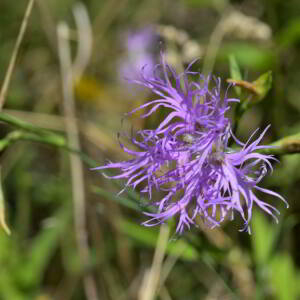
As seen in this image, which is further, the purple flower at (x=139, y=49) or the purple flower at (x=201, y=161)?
the purple flower at (x=139, y=49)

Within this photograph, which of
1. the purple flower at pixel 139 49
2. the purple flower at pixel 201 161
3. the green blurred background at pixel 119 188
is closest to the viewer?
the purple flower at pixel 201 161

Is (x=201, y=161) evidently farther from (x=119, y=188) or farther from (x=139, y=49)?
(x=139, y=49)

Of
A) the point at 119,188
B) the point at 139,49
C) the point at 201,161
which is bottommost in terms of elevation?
the point at 119,188

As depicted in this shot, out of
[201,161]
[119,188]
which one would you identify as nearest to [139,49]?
[119,188]

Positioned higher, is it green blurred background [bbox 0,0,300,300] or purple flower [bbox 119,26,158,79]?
purple flower [bbox 119,26,158,79]

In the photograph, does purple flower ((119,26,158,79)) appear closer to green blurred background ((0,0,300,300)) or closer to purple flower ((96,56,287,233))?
green blurred background ((0,0,300,300))

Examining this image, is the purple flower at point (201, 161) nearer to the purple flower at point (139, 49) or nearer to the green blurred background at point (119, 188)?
the green blurred background at point (119, 188)

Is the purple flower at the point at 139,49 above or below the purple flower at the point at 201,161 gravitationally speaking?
above

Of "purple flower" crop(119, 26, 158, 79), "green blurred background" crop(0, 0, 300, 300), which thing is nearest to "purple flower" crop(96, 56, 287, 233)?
"green blurred background" crop(0, 0, 300, 300)

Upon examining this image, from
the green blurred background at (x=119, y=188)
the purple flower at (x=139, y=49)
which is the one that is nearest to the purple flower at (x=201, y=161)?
the green blurred background at (x=119, y=188)

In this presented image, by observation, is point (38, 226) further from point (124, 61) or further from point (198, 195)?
point (198, 195)
